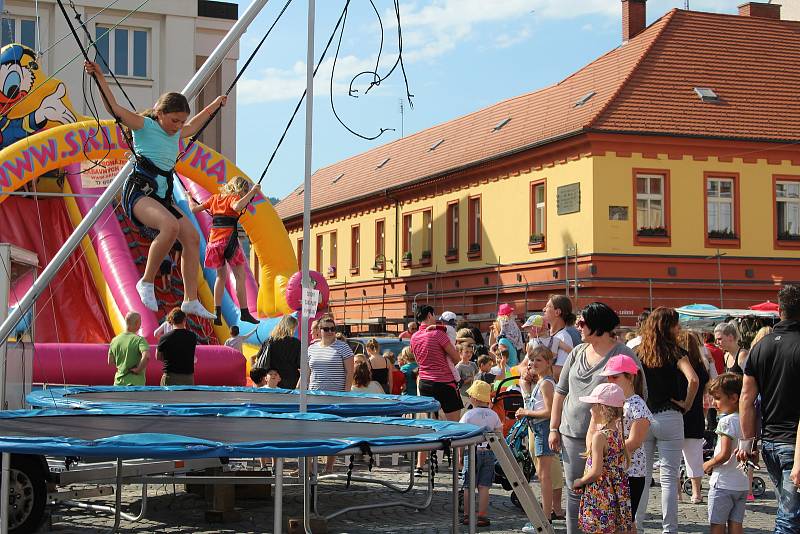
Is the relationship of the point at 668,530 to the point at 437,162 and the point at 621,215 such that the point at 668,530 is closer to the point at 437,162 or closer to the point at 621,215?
the point at 621,215

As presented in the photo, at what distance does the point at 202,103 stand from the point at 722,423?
31225 millimetres

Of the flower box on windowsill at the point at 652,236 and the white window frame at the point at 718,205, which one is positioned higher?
the white window frame at the point at 718,205

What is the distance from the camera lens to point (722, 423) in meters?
9.11

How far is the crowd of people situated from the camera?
23.7ft

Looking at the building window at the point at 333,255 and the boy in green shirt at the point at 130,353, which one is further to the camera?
the building window at the point at 333,255

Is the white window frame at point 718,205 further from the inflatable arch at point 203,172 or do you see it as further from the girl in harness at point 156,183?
the girl in harness at point 156,183

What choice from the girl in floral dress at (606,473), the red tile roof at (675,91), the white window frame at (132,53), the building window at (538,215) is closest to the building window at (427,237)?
the red tile roof at (675,91)

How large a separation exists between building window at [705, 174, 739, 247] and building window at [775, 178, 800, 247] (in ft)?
4.10

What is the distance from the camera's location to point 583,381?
788cm

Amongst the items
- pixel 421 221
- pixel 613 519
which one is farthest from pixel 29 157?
pixel 421 221

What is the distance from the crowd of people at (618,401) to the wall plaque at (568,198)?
18.8 m

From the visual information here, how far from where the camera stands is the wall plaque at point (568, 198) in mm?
32031

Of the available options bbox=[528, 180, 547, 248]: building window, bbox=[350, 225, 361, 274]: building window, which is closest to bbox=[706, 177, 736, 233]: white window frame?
bbox=[528, 180, 547, 248]: building window

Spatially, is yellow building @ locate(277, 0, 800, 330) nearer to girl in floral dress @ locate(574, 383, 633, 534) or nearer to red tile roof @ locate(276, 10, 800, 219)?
red tile roof @ locate(276, 10, 800, 219)
